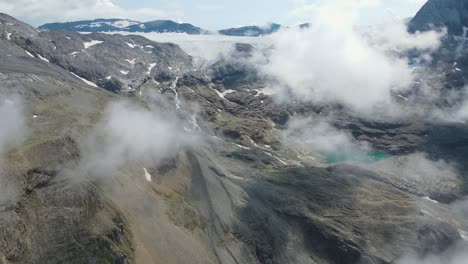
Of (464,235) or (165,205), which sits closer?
(165,205)

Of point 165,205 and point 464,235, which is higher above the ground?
point 165,205

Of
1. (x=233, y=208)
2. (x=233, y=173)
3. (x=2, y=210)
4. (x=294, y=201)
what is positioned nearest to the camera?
(x=2, y=210)

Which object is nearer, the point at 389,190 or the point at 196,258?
the point at 196,258

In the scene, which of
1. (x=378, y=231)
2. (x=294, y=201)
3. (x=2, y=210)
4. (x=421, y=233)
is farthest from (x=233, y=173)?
(x=2, y=210)

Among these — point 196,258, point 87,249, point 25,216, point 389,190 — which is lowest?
point 389,190

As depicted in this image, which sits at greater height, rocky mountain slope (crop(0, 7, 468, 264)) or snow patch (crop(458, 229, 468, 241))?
rocky mountain slope (crop(0, 7, 468, 264))

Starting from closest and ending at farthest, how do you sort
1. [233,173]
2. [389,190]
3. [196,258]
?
[196,258], [233,173], [389,190]

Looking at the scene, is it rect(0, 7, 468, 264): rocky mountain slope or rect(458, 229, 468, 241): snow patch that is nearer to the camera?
rect(0, 7, 468, 264): rocky mountain slope

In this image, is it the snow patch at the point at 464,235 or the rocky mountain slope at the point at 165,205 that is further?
the snow patch at the point at 464,235

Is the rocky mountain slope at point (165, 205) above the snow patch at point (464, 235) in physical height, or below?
above

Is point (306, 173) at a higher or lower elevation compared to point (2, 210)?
lower

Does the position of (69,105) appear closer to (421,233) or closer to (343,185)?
(343,185)
